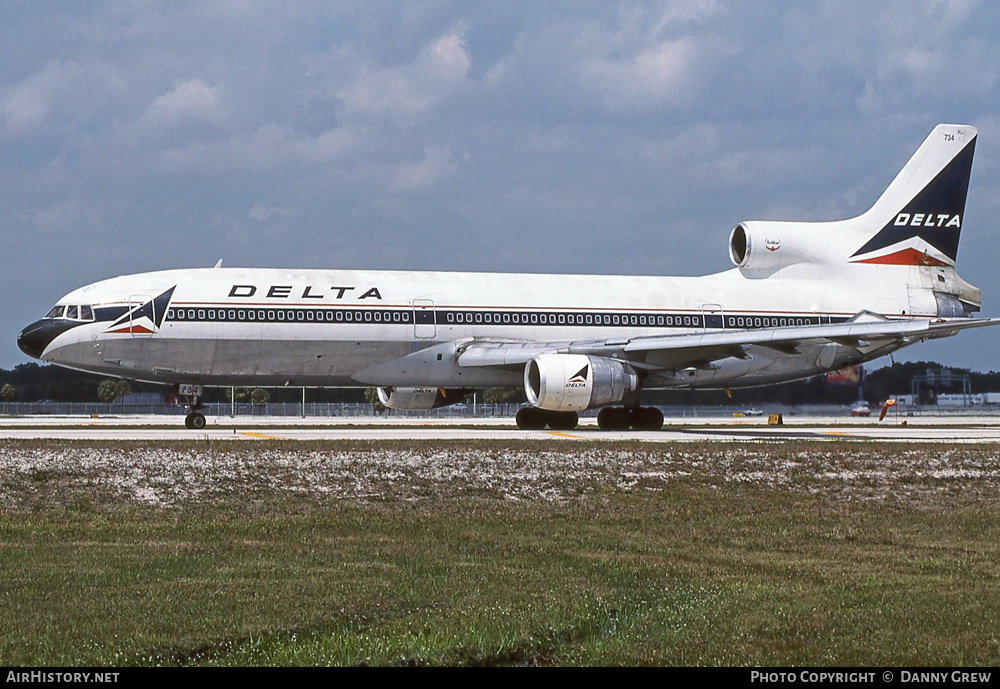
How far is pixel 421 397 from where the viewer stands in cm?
3491

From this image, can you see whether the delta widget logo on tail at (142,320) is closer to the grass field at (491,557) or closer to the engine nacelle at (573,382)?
the grass field at (491,557)

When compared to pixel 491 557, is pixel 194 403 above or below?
above

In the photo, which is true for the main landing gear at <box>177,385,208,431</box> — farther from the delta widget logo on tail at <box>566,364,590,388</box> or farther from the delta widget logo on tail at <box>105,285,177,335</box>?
the delta widget logo on tail at <box>566,364,590,388</box>

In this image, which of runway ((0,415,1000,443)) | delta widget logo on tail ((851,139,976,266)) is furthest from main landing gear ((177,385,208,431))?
delta widget logo on tail ((851,139,976,266))

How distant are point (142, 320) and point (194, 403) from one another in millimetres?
3325

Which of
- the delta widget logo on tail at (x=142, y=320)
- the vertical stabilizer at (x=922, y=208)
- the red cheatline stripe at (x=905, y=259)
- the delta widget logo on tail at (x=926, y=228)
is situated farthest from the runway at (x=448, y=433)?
the vertical stabilizer at (x=922, y=208)

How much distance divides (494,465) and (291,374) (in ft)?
45.5

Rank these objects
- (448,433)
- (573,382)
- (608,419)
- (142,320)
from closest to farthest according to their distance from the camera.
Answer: (573,382) < (142,320) < (448,433) < (608,419)

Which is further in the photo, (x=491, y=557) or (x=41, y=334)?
(x=41, y=334)

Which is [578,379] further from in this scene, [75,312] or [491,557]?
[491,557]

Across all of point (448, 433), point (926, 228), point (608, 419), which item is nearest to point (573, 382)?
point (448, 433)

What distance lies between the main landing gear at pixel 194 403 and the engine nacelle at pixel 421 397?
18.3 ft

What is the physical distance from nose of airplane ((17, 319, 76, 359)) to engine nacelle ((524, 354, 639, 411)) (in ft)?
40.4

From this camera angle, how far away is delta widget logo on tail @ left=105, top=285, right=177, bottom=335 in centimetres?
2998
